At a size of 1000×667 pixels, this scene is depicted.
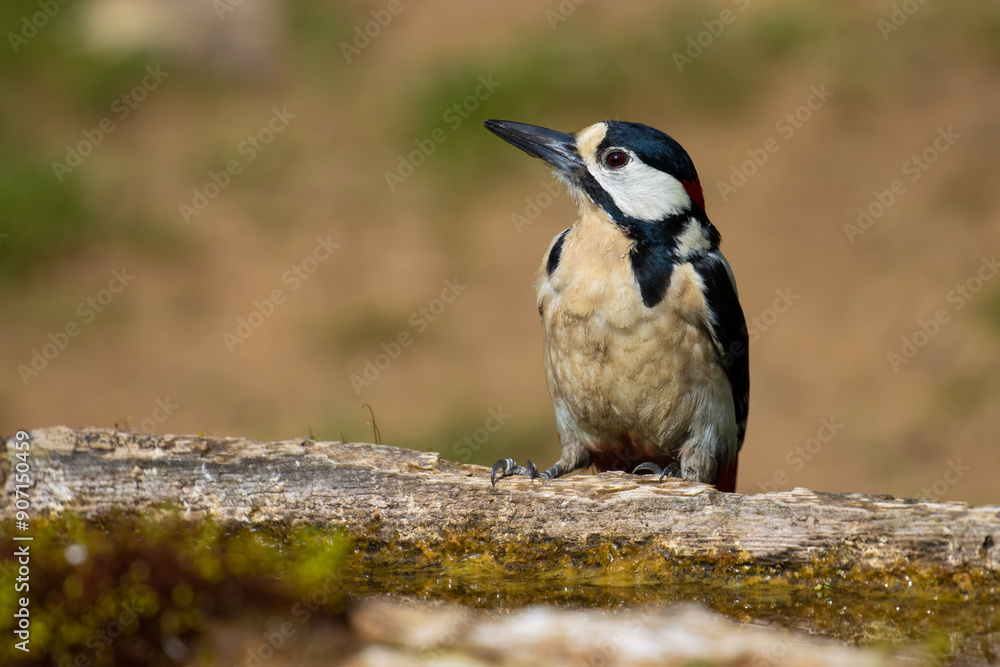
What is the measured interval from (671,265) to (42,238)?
6.81 m

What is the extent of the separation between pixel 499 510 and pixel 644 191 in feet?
5.02

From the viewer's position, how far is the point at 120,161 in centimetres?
1011

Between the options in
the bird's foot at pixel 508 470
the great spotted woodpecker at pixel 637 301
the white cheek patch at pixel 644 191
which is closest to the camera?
the bird's foot at pixel 508 470

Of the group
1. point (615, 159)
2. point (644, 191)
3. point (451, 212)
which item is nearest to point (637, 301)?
point (644, 191)

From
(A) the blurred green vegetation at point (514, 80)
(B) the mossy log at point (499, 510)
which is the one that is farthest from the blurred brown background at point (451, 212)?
(B) the mossy log at point (499, 510)

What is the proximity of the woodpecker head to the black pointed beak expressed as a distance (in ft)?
0.09

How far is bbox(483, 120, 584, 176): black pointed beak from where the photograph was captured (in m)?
4.61

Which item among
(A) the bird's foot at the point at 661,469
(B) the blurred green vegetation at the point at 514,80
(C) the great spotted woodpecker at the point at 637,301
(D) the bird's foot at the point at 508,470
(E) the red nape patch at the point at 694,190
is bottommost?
(A) the bird's foot at the point at 661,469

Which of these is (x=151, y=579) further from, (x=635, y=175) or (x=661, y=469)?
(x=635, y=175)

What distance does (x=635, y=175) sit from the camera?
444 centimetres

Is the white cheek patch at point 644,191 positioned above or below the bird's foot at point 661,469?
above

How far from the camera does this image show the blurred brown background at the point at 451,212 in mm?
7945

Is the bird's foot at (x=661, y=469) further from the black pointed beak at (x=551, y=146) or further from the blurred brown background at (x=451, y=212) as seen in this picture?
the blurred brown background at (x=451, y=212)

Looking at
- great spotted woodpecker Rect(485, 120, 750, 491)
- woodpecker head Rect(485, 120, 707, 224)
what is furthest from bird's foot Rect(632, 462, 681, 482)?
woodpecker head Rect(485, 120, 707, 224)
